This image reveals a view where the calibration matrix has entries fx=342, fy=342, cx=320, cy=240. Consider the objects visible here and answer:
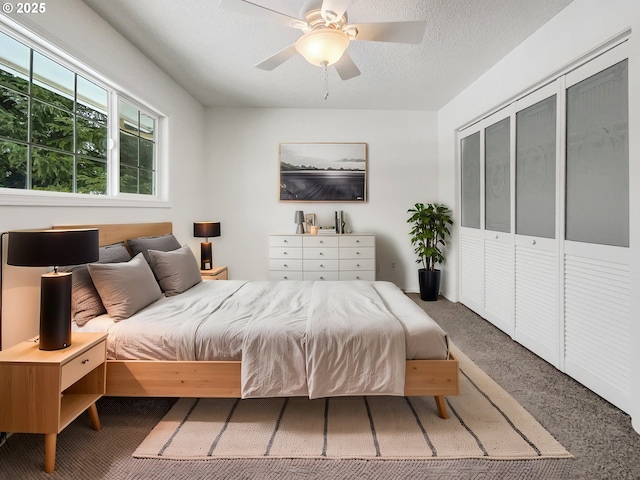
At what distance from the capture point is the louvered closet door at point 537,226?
2.69 m

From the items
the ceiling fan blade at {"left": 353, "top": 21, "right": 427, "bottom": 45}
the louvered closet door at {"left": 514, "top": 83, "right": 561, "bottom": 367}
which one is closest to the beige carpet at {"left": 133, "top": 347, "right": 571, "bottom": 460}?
the louvered closet door at {"left": 514, "top": 83, "right": 561, "bottom": 367}

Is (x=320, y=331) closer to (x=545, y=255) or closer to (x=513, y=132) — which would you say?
(x=545, y=255)

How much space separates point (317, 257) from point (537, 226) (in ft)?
8.33

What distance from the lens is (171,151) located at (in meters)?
3.88

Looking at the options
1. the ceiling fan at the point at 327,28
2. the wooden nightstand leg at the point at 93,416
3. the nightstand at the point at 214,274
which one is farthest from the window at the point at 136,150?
the wooden nightstand leg at the point at 93,416

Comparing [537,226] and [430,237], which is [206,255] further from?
[537,226]

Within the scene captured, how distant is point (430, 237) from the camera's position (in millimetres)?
4605

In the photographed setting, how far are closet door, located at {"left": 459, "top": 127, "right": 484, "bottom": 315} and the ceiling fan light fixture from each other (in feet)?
8.26

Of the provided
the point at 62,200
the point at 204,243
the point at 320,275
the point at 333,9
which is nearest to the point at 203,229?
the point at 204,243

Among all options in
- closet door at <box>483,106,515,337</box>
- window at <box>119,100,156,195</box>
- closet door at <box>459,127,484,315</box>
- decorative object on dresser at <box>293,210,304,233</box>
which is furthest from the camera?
decorative object on dresser at <box>293,210,304,233</box>

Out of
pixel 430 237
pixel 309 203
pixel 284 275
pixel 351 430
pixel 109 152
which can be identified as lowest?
pixel 351 430

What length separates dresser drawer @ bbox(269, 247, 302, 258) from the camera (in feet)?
15.1

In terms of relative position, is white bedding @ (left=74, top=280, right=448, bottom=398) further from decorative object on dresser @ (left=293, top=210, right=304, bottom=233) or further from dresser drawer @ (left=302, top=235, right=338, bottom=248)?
decorative object on dresser @ (left=293, top=210, right=304, bottom=233)

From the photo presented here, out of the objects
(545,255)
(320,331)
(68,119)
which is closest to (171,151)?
(68,119)
